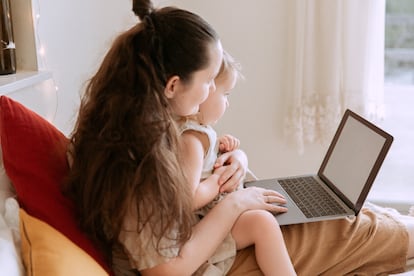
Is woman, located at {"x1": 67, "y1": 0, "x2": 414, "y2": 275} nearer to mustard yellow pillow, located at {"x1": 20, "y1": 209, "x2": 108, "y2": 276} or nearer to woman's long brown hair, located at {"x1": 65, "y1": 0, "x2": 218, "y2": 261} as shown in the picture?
woman's long brown hair, located at {"x1": 65, "y1": 0, "x2": 218, "y2": 261}

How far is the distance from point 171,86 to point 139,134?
0.43 ft

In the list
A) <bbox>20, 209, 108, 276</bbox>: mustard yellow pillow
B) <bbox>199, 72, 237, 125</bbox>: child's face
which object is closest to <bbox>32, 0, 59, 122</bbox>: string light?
<bbox>199, 72, 237, 125</bbox>: child's face

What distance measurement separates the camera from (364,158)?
4.99 ft

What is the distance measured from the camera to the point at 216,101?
1.43 metres

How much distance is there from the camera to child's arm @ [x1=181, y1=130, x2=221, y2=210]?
129 centimetres

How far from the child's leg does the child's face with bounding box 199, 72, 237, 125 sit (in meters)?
0.26

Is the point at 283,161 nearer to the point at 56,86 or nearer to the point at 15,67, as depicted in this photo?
the point at 56,86

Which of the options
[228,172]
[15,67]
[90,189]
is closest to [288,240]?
[228,172]

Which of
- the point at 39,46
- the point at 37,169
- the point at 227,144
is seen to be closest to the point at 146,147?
the point at 37,169

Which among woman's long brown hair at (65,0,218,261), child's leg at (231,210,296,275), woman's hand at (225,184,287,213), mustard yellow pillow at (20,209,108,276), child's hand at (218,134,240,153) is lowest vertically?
child's leg at (231,210,296,275)

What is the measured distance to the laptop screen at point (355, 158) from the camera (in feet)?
4.76

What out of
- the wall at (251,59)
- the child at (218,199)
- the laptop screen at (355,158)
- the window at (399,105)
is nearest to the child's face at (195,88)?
the child at (218,199)

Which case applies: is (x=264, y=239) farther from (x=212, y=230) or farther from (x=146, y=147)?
(x=146, y=147)

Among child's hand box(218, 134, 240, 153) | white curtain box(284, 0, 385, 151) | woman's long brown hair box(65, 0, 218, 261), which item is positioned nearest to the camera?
woman's long brown hair box(65, 0, 218, 261)
